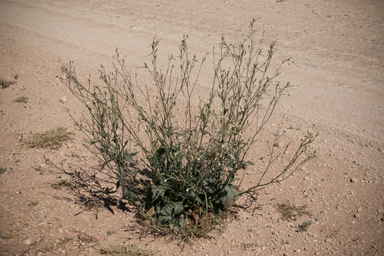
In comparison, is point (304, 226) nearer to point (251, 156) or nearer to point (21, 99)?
point (251, 156)

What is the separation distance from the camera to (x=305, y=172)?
12.1ft

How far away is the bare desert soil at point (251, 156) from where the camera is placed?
2.83 m

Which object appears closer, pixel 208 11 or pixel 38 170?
pixel 38 170

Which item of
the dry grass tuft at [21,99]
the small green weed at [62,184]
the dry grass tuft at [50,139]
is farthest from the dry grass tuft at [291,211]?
the dry grass tuft at [21,99]

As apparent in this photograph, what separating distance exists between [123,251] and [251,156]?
2159 mm

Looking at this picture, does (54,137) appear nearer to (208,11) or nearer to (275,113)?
(275,113)

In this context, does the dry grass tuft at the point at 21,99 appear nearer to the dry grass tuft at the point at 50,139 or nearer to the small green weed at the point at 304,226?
the dry grass tuft at the point at 50,139

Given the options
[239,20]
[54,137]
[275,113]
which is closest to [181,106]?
[275,113]

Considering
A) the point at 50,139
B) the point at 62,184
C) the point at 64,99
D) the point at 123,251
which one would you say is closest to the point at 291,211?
the point at 123,251

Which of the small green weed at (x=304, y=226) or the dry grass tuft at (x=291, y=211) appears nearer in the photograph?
the small green weed at (x=304, y=226)

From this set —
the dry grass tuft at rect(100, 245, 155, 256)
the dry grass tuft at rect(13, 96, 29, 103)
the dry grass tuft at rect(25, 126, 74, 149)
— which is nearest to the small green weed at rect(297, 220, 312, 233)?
the dry grass tuft at rect(100, 245, 155, 256)

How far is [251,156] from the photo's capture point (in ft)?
13.3

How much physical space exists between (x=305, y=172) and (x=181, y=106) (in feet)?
8.12

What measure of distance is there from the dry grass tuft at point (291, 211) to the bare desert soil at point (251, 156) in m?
0.05
